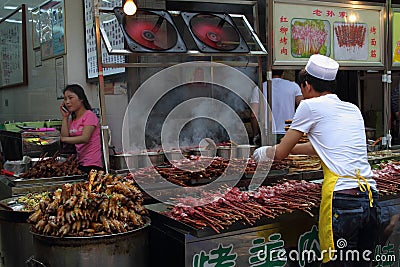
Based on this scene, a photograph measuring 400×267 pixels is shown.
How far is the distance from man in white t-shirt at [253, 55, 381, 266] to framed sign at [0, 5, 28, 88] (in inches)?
226

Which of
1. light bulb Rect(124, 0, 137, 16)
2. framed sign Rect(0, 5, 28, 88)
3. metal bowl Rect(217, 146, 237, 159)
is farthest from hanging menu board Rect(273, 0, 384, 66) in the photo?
framed sign Rect(0, 5, 28, 88)

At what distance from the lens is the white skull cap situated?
11.4ft

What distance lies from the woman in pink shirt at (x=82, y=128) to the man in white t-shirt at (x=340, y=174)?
2.57m

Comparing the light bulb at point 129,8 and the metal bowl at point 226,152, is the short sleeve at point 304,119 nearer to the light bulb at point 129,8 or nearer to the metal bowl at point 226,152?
the metal bowl at point 226,152

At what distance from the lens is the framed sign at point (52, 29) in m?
6.45

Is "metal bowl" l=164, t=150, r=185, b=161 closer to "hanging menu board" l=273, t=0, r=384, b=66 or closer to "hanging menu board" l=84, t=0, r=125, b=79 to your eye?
"hanging menu board" l=273, t=0, r=384, b=66

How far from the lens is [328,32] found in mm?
5867

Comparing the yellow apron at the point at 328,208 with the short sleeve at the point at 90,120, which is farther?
the short sleeve at the point at 90,120

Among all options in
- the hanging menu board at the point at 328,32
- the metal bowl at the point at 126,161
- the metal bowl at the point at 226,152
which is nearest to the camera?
the metal bowl at the point at 126,161

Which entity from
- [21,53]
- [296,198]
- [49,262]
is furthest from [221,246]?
[21,53]

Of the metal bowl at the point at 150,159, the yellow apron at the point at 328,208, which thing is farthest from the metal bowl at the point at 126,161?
the yellow apron at the point at 328,208

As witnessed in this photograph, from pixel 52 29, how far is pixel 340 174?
489 cm

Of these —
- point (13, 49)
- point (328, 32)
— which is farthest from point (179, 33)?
point (13, 49)

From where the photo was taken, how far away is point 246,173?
421cm
